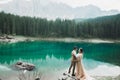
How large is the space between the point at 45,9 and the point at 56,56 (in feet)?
2.76

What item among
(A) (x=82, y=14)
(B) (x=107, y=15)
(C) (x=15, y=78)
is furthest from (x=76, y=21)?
(C) (x=15, y=78)

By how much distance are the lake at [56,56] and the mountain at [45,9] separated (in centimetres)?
51

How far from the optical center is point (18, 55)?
5.86 m

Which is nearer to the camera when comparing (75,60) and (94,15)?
(75,60)

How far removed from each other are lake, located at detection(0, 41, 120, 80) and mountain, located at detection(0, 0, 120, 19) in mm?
507

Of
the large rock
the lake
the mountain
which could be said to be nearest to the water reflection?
the lake

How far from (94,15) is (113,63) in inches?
35.8

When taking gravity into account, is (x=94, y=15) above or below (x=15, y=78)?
above

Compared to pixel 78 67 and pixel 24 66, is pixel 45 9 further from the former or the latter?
pixel 78 67

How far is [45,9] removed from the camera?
19.7ft

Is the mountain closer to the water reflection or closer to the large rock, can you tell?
A: the water reflection

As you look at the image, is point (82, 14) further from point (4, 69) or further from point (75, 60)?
point (4, 69)

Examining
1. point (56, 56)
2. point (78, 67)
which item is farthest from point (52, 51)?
point (78, 67)

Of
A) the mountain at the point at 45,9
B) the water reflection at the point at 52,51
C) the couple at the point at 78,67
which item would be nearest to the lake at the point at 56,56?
the water reflection at the point at 52,51
